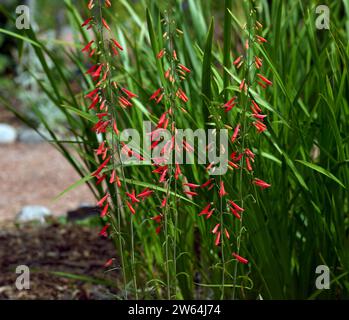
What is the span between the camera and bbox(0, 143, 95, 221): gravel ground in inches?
232

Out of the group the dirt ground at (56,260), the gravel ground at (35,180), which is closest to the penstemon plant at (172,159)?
the dirt ground at (56,260)

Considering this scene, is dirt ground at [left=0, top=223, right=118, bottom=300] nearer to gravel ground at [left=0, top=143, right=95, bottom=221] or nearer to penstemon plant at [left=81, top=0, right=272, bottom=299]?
penstemon plant at [left=81, top=0, right=272, bottom=299]

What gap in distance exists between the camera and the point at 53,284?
332cm

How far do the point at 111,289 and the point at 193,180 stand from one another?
46.4 inches

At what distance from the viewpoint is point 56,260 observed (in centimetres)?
361

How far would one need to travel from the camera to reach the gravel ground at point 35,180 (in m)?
5.90

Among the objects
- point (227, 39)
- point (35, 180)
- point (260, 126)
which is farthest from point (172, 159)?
point (35, 180)

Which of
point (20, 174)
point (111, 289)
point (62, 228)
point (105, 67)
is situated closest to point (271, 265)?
point (105, 67)

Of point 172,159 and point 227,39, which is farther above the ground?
point 227,39

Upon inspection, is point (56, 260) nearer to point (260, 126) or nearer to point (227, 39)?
point (227, 39)

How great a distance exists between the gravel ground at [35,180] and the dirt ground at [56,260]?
1156mm

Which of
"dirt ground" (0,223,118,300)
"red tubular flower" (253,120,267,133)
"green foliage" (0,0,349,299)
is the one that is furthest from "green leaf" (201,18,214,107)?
"dirt ground" (0,223,118,300)

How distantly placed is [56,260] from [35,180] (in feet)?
10.7

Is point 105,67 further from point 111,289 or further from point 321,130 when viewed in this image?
point 111,289
